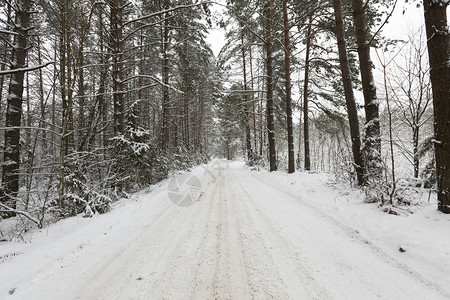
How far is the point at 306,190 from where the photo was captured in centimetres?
662

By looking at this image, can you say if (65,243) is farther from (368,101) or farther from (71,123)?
(368,101)

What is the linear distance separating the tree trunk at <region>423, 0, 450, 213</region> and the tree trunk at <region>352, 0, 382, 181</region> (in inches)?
60.1

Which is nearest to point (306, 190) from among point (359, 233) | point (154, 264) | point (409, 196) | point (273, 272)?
point (409, 196)

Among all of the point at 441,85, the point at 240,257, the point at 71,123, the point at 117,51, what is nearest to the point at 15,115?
the point at 71,123

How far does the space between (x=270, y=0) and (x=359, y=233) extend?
1041 cm

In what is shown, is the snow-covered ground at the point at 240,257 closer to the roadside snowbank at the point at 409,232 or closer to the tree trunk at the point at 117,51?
the roadside snowbank at the point at 409,232

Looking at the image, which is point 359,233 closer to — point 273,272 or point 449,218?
point 449,218

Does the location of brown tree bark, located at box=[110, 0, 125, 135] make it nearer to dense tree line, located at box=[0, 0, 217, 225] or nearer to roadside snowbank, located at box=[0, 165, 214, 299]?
dense tree line, located at box=[0, 0, 217, 225]

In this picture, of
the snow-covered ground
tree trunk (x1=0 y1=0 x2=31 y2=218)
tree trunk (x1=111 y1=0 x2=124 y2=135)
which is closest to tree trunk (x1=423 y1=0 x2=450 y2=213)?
the snow-covered ground

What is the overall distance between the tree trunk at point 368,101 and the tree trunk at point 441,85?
60.1 inches

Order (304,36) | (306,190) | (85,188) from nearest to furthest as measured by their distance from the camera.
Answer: (85,188)
(306,190)
(304,36)

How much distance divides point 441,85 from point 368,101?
1.94 m

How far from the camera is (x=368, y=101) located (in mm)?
5219

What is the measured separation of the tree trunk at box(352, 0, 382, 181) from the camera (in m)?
4.95
